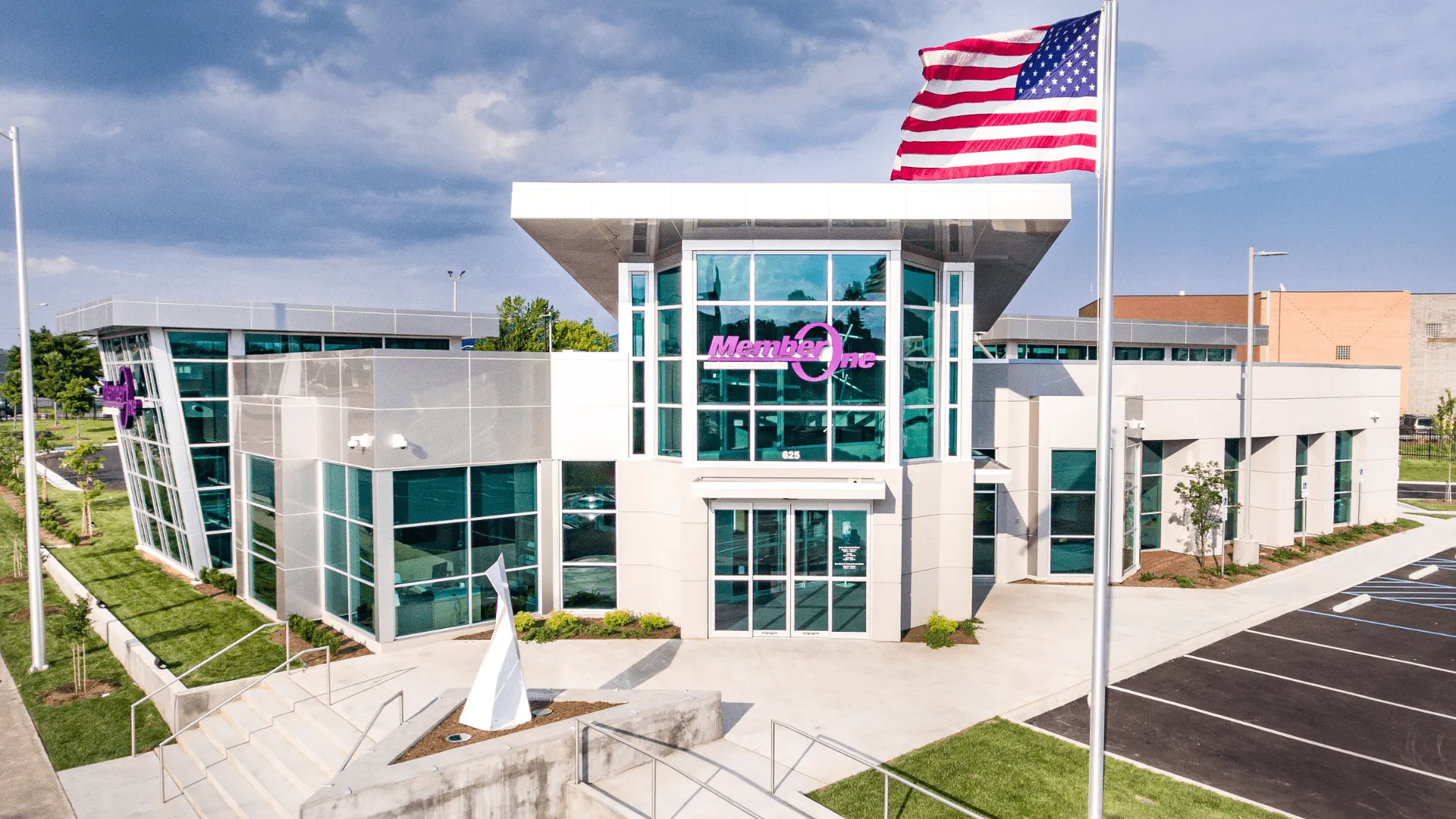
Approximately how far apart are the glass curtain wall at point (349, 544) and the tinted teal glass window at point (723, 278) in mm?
7668

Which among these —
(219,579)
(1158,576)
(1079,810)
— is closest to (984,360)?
(1158,576)

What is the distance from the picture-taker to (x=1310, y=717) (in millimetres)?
13055

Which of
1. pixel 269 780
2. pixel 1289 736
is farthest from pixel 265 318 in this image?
pixel 1289 736

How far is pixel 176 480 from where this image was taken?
22734mm

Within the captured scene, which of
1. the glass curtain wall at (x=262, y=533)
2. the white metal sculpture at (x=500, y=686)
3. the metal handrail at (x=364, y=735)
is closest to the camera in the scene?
the metal handrail at (x=364, y=735)

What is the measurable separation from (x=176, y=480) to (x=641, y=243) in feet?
52.2

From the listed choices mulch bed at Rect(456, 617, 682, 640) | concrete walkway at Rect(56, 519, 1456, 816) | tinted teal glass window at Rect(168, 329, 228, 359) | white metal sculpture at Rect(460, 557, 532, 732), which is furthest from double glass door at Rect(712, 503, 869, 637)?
tinted teal glass window at Rect(168, 329, 228, 359)

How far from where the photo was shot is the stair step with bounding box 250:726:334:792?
1109cm

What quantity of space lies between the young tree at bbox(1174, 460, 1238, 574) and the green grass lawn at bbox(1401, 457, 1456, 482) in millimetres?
32450

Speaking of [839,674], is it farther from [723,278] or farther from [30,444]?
[30,444]

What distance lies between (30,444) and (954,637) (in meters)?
18.5

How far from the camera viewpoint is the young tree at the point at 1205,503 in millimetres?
22938

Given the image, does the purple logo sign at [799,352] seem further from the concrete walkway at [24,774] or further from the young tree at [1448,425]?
the young tree at [1448,425]

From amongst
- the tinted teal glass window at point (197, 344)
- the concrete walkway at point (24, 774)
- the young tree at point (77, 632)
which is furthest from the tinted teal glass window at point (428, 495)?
the tinted teal glass window at point (197, 344)
